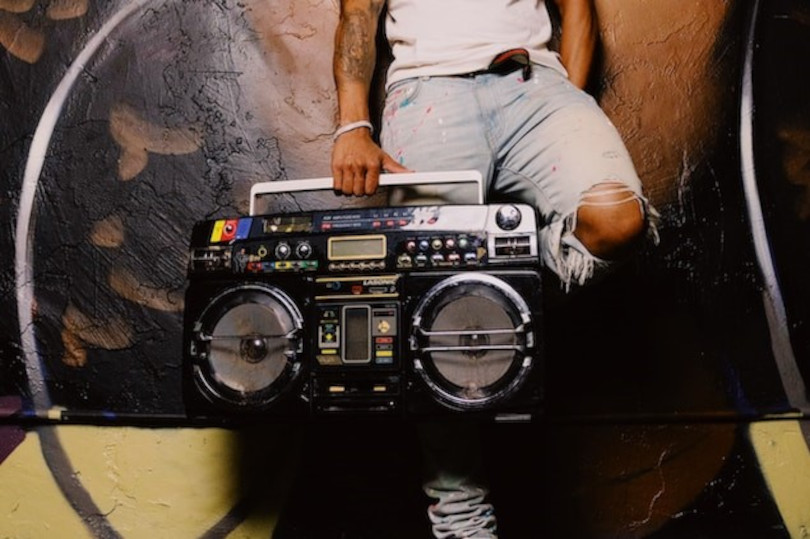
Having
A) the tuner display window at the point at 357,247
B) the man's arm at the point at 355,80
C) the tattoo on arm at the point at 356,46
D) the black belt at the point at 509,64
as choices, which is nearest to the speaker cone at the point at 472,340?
the tuner display window at the point at 357,247

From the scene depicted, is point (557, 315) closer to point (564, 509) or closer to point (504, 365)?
point (564, 509)

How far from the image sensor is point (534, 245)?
107 centimetres

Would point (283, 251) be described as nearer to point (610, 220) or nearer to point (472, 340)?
point (472, 340)

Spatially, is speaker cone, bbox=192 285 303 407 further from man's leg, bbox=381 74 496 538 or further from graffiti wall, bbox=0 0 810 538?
graffiti wall, bbox=0 0 810 538

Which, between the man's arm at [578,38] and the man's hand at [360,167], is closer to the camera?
the man's hand at [360,167]

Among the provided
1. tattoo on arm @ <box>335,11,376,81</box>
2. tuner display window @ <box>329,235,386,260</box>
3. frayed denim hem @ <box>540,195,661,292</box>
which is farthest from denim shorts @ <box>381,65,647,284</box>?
Result: tuner display window @ <box>329,235,386,260</box>

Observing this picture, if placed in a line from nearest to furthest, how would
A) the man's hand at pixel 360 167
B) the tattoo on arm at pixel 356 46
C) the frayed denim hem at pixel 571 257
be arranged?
the frayed denim hem at pixel 571 257 → the man's hand at pixel 360 167 → the tattoo on arm at pixel 356 46

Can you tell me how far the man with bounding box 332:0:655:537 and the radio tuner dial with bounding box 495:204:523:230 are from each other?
0.40ft

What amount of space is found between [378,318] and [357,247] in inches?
4.7

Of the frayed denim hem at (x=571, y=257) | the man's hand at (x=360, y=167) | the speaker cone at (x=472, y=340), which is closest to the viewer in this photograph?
the speaker cone at (x=472, y=340)

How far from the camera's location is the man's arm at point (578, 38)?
1.49 meters

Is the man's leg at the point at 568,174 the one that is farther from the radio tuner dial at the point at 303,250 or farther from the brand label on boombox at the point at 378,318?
the radio tuner dial at the point at 303,250

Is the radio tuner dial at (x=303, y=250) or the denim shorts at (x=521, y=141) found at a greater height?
the denim shorts at (x=521, y=141)

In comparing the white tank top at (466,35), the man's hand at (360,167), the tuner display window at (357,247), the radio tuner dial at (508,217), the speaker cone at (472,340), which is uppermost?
the white tank top at (466,35)
